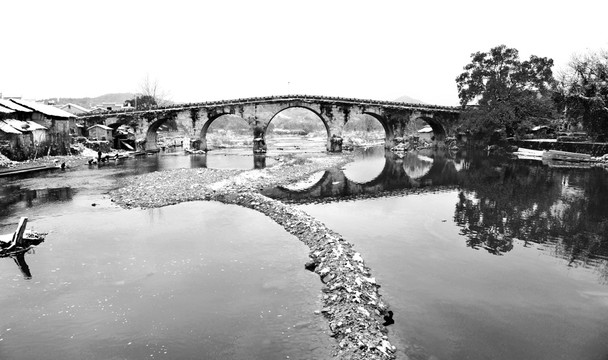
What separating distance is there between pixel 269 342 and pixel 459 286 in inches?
217

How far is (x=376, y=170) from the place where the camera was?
35938 mm

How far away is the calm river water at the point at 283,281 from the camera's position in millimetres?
7684

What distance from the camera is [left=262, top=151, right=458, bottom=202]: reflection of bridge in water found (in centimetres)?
2356

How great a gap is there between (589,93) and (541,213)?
30234 millimetres

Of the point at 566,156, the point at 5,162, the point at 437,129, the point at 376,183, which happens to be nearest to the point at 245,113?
the point at 5,162

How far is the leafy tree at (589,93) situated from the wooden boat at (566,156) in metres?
3.48

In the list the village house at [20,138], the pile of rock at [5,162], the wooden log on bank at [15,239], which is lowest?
the wooden log on bank at [15,239]

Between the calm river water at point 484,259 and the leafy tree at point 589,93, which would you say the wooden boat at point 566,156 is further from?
the calm river water at point 484,259

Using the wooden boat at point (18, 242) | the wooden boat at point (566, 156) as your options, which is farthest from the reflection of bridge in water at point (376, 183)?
the wooden boat at point (566, 156)

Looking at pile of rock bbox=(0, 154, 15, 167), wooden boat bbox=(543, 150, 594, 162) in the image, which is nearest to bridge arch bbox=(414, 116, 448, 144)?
wooden boat bbox=(543, 150, 594, 162)

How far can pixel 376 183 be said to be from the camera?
28.2 meters

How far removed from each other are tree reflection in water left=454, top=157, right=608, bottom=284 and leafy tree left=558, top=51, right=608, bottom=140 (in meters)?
11.9

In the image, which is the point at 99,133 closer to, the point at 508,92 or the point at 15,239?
the point at 15,239

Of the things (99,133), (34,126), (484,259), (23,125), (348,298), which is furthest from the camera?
(99,133)
